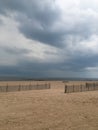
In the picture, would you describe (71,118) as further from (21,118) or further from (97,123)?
(21,118)

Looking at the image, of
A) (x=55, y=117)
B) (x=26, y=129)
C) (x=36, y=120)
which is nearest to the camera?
(x=26, y=129)

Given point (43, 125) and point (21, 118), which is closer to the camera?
point (43, 125)

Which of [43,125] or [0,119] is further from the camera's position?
[0,119]

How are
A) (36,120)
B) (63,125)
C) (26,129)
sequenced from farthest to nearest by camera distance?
(36,120)
(63,125)
(26,129)

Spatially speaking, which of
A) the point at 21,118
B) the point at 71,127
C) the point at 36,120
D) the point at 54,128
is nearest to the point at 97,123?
the point at 71,127

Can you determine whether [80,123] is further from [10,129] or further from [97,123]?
[10,129]

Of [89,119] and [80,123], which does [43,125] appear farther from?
[89,119]

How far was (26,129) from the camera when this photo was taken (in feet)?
34.1

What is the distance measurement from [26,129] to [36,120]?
2.06 meters

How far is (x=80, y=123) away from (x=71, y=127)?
43.3 inches

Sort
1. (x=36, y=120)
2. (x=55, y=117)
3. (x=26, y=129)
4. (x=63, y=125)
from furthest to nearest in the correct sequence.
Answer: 1. (x=55, y=117)
2. (x=36, y=120)
3. (x=63, y=125)
4. (x=26, y=129)

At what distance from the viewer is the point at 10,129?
10414 mm

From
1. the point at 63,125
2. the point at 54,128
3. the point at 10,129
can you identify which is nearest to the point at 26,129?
the point at 10,129

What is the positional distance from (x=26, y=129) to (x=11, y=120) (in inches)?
102
